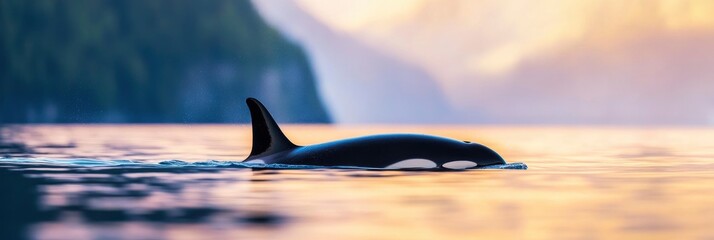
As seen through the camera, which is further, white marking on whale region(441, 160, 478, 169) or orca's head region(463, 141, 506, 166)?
orca's head region(463, 141, 506, 166)

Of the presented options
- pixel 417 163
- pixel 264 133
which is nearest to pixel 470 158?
pixel 417 163

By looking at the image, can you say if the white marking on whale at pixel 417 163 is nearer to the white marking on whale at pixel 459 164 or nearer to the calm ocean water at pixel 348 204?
the white marking on whale at pixel 459 164

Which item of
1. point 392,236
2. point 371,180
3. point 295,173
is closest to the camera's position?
point 392,236

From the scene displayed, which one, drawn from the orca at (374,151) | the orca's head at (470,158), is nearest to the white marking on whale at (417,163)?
the orca at (374,151)

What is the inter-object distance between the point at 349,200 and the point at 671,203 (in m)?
4.86

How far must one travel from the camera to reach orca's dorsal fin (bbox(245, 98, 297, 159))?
96.7 ft

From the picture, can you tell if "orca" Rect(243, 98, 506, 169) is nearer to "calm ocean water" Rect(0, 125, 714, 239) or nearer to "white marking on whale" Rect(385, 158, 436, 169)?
"white marking on whale" Rect(385, 158, 436, 169)

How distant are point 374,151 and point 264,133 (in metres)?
2.51

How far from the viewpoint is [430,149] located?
28969mm

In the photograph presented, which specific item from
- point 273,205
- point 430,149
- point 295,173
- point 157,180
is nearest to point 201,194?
point 273,205

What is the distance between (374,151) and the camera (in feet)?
96.3

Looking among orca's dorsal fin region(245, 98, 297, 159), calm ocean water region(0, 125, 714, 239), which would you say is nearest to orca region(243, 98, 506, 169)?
orca's dorsal fin region(245, 98, 297, 159)

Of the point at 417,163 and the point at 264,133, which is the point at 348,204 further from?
the point at 264,133

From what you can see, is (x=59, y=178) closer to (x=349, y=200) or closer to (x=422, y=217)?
(x=349, y=200)
